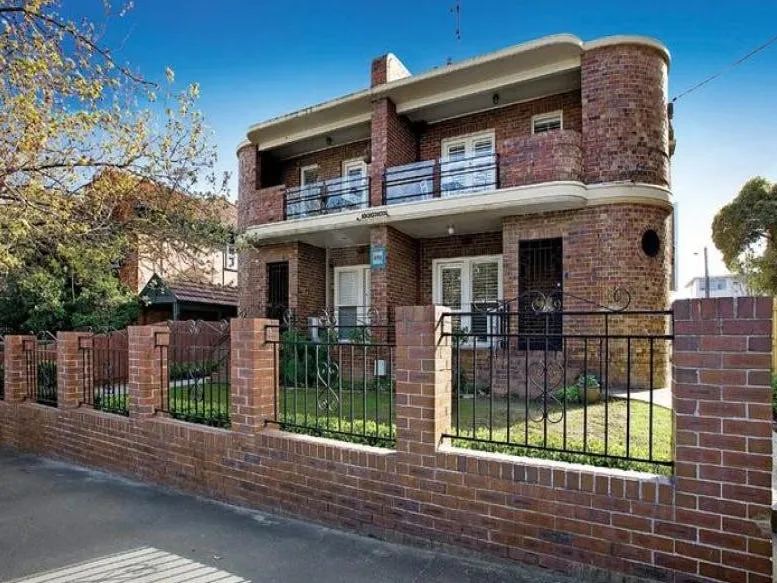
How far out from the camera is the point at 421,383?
331 centimetres

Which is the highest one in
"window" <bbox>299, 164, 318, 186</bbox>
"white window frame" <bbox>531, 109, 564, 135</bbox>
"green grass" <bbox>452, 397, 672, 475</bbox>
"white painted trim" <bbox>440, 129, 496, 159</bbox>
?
"white window frame" <bbox>531, 109, 564, 135</bbox>

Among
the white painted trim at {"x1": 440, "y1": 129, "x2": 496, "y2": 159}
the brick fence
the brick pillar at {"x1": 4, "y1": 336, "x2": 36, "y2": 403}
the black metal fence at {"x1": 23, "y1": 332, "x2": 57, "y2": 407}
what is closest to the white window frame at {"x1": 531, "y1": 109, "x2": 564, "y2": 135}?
the white painted trim at {"x1": 440, "y1": 129, "x2": 496, "y2": 159}

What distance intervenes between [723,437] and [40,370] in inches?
312

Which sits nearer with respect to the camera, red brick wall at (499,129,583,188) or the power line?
the power line

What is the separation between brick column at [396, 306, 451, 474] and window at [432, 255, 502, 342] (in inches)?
287

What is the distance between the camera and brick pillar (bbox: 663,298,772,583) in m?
2.38

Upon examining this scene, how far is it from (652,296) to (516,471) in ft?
23.4

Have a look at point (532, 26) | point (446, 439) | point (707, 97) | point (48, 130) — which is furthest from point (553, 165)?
point (48, 130)

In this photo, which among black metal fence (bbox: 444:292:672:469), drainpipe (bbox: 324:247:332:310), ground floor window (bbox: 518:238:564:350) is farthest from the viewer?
drainpipe (bbox: 324:247:332:310)

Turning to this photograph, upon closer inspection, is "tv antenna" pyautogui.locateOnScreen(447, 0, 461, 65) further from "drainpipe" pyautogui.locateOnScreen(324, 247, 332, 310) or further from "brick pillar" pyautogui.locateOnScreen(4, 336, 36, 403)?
"brick pillar" pyautogui.locateOnScreen(4, 336, 36, 403)

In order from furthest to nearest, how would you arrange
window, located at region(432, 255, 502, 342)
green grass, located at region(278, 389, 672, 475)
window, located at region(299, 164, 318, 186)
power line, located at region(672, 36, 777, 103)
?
window, located at region(299, 164, 318, 186) < window, located at region(432, 255, 502, 342) < power line, located at region(672, 36, 777, 103) < green grass, located at region(278, 389, 672, 475)

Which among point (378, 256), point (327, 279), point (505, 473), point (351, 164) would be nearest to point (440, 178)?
point (378, 256)

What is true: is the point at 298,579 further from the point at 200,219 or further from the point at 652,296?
the point at 652,296

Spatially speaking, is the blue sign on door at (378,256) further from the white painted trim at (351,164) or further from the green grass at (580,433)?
the green grass at (580,433)
